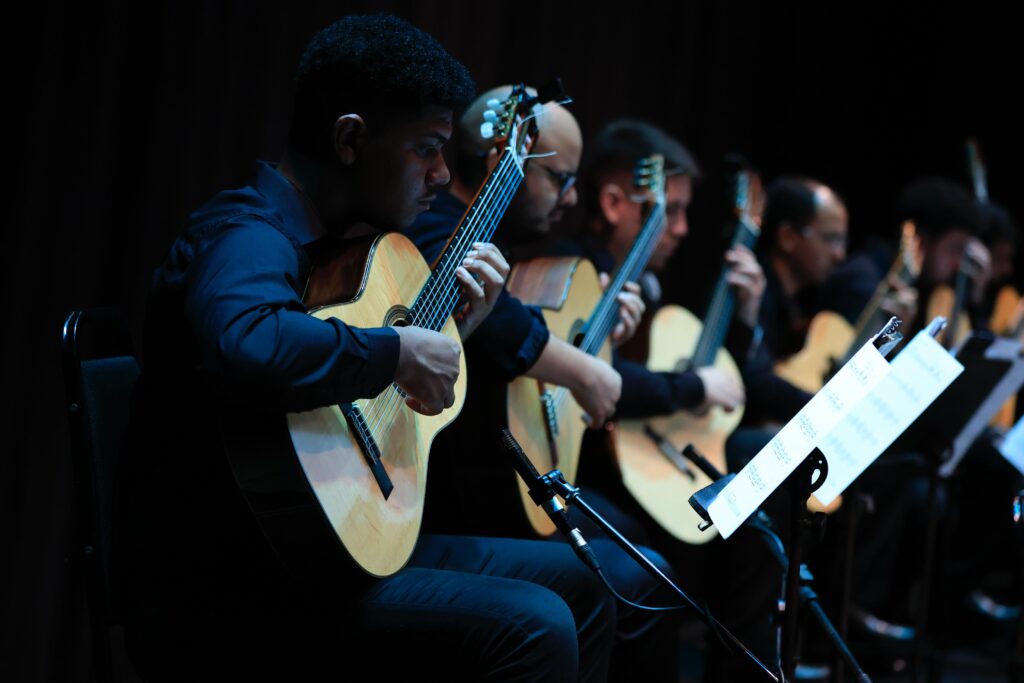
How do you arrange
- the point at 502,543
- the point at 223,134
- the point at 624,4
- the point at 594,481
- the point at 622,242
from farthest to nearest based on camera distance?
1. the point at 624,4
2. the point at 622,242
3. the point at 594,481
4. the point at 223,134
5. the point at 502,543

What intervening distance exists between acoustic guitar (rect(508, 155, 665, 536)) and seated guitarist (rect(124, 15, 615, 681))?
64cm

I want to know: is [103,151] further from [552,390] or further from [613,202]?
[613,202]

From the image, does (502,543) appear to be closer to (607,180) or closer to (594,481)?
(594,481)

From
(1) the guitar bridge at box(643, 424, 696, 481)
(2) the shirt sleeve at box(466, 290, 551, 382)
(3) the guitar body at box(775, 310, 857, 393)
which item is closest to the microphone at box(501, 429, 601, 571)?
(2) the shirt sleeve at box(466, 290, 551, 382)

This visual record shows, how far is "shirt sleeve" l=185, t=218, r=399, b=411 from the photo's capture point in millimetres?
1628

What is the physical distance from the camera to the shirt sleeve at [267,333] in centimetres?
163

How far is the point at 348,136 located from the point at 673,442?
5.98 ft

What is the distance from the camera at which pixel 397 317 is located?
2.01 m

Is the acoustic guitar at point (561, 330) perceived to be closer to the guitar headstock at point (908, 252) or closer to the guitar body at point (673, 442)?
the guitar body at point (673, 442)

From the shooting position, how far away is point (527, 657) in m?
1.84

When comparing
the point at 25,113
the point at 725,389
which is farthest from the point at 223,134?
the point at 725,389

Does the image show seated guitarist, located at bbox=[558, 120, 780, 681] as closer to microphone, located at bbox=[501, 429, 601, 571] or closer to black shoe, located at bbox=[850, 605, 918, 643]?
black shoe, located at bbox=[850, 605, 918, 643]

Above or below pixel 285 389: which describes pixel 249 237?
above

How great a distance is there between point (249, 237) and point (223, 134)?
4.63 feet
